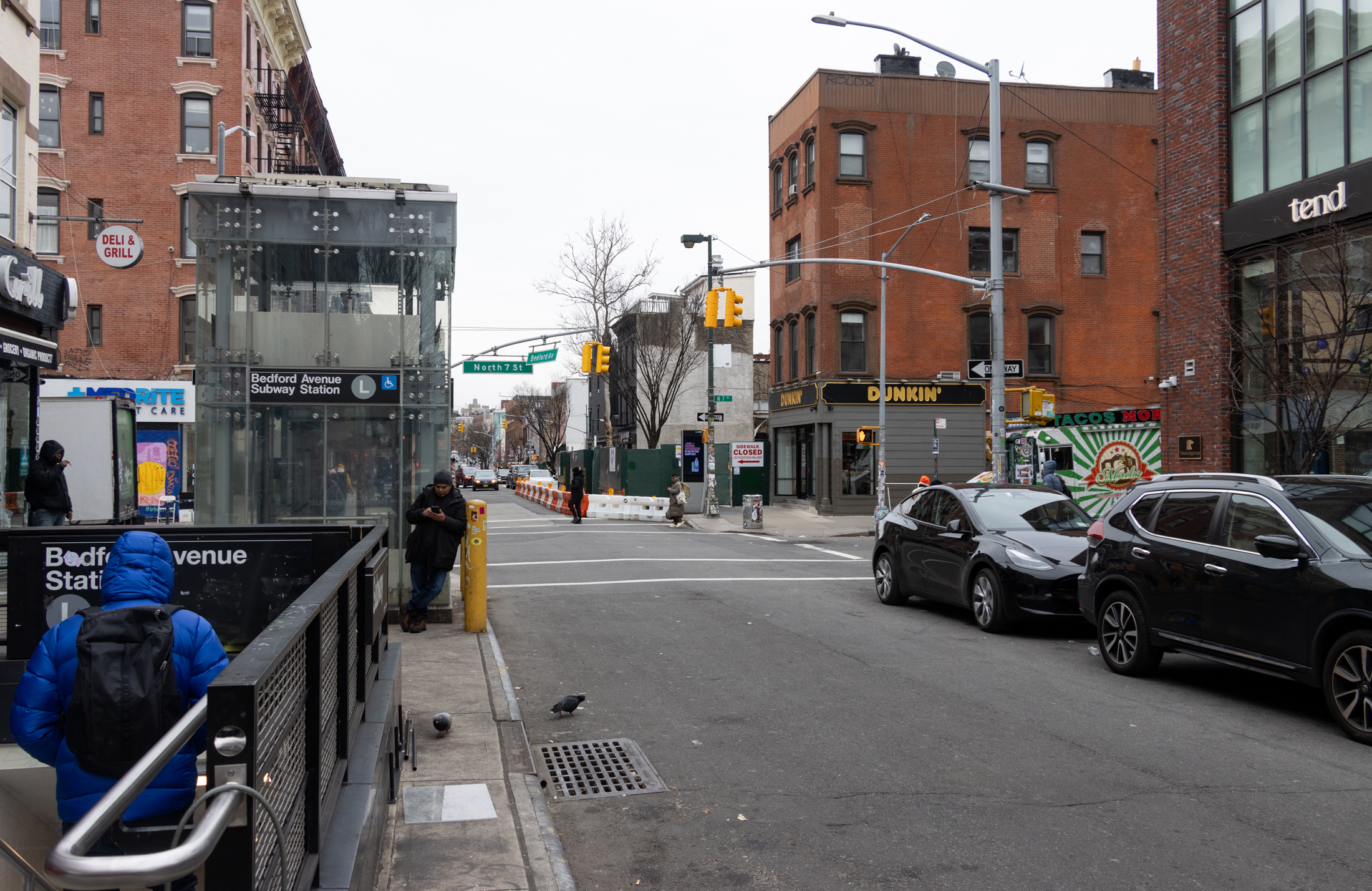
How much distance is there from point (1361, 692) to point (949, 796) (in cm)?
321

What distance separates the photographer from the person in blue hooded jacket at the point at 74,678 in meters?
3.35

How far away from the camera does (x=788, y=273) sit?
3934 cm

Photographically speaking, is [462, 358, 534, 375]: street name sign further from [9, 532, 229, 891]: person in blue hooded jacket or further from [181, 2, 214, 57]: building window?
[9, 532, 229, 891]: person in blue hooded jacket

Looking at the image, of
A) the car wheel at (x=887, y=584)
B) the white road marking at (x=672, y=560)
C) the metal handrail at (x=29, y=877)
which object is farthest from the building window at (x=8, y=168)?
the metal handrail at (x=29, y=877)

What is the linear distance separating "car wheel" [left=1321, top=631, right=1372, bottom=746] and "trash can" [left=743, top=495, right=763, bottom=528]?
22282 millimetres

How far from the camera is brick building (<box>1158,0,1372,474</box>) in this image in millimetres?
13484

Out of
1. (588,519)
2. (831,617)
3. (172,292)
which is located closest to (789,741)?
(831,617)

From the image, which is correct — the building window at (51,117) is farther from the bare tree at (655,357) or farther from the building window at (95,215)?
the bare tree at (655,357)

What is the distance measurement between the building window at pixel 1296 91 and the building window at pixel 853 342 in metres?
19.0

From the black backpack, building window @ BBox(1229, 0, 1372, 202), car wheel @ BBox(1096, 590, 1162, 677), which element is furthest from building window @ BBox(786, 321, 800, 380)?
the black backpack

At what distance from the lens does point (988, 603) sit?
1127cm

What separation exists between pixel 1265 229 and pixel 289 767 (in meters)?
17.7

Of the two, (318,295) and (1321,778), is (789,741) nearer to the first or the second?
(1321,778)

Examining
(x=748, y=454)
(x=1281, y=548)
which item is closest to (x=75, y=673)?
(x=1281, y=548)
